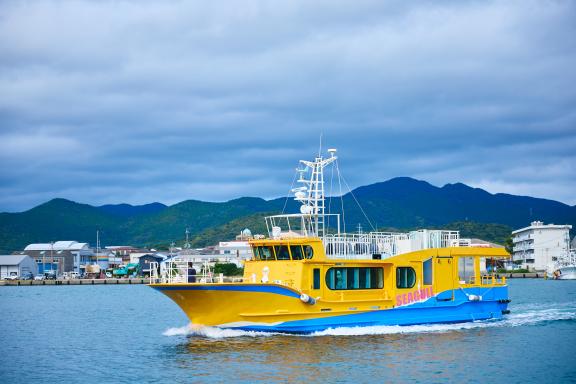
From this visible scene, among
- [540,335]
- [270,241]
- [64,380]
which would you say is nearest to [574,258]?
[540,335]

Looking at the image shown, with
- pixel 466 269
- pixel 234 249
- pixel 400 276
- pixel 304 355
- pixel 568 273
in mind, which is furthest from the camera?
pixel 234 249

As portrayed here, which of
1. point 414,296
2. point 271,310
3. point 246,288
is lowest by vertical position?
point 271,310

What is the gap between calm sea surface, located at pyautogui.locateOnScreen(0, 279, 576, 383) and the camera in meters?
24.4

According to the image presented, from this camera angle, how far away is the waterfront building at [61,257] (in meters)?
138

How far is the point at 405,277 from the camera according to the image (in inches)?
1309

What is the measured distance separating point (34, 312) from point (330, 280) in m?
31.6

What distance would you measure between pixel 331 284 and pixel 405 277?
4.09 metres

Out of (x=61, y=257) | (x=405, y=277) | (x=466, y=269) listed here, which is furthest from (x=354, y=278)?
(x=61, y=257)

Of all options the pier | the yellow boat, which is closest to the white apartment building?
the pier

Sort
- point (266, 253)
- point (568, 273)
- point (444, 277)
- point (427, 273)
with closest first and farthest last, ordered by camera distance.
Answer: point (266, 253) → point (427, 273) → point (444, 277) → point (568, 273)

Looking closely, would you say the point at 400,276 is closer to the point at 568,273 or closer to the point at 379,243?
the point at 379,243

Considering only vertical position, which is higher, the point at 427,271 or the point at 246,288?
the point at 427,271

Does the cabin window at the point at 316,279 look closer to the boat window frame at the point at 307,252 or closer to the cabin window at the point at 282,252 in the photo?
the boat window frame at the point at 307,252

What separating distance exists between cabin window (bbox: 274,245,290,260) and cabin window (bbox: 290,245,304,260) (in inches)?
11.1
